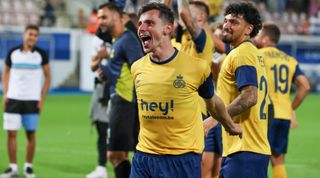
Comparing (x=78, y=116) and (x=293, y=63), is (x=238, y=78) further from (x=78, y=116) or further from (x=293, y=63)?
(x=78, y=116)

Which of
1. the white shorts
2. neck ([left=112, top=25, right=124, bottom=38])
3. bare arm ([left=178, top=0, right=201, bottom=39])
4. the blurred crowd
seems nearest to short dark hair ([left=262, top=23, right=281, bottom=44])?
neck ([left=112, top=25, right=124, bottom=38])

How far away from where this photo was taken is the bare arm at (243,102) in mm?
6785

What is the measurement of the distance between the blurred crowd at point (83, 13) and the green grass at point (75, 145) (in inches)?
257

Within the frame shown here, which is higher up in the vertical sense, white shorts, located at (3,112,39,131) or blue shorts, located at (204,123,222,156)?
blue shorts, located at (204,123,222,156)

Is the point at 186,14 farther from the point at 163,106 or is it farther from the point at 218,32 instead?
the point at 218,32

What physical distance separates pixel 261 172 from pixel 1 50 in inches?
834

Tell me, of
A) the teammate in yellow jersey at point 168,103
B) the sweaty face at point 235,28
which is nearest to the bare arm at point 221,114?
the teammate in yellow jersey at point 168,103

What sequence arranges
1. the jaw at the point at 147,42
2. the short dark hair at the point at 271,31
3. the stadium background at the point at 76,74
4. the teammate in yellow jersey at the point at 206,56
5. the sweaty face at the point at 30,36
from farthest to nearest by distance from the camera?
the stadium background at the point at 76,74, the sweaty face at the point at 30,36, the short dark hair at the point at 271,31, the teammate in yellow jersey at the point at 206,56, the jaw at the point at 147,42

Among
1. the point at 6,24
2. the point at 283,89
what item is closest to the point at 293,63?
the point at 283,89

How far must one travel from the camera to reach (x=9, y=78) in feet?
40.8

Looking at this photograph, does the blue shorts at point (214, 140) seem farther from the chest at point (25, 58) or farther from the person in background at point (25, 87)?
the chest at point (25, 58)

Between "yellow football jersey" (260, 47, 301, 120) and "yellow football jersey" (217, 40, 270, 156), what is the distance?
3434 mm

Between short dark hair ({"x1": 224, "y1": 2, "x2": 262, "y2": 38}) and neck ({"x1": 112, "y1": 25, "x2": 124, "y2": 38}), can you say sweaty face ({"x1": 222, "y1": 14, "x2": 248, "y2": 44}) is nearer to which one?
short dark hair ({"x1": 224, "y1": 2, "x2": 262, "y2": 38})

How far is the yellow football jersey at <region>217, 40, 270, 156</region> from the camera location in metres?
6.91
